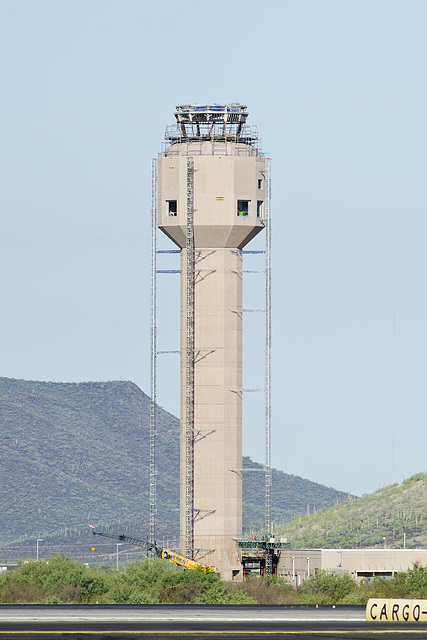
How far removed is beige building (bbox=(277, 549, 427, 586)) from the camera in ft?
468

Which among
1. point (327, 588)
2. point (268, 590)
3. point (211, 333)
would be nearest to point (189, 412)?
point (211, 333)

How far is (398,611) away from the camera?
72750 millimetres

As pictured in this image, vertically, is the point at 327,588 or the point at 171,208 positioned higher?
the point at 171,208

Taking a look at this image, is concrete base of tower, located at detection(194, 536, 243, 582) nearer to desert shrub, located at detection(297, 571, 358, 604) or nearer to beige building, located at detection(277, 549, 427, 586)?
beige building, located at detection(277, 549, 427, 586)

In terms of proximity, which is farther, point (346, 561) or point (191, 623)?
point (346, 561)

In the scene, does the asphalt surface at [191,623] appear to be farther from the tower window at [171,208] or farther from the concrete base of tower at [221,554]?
the tower window at [171,208]

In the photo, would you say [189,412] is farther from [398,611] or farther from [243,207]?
[398,611]

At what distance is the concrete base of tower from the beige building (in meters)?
5.73

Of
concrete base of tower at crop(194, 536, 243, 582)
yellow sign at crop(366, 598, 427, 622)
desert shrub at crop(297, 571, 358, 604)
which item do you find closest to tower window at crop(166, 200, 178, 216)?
concrete base of tower at crop(194, 536, 243, 582)

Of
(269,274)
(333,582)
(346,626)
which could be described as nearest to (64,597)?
(333,582)

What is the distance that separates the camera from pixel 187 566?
463 feet

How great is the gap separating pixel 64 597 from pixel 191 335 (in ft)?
150

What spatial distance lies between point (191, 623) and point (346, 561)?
77039mm

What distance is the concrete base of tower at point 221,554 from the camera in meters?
143
